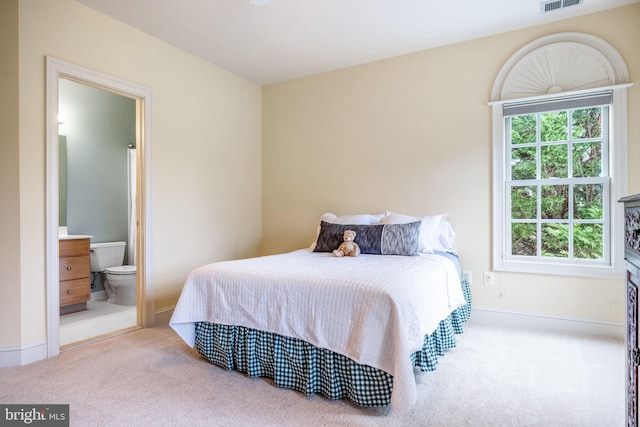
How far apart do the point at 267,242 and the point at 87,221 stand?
7.14 ft

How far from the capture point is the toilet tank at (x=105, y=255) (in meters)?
4.32

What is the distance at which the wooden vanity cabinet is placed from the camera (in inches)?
146

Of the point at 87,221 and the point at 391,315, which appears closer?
the point at 391,315

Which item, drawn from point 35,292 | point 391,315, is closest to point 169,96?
point 35,292

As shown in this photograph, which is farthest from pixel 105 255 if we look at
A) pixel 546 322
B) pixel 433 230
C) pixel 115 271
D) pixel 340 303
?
pixel 546 322

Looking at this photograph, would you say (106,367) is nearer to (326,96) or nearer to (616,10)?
(326,96)

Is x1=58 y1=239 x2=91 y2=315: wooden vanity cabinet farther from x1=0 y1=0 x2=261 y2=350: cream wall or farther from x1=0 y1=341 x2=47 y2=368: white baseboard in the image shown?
x1=0 y1=341 x2=47 y2=368: white baseboard

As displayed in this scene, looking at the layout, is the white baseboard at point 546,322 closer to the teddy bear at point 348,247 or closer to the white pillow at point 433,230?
the white pillow at point 433,230

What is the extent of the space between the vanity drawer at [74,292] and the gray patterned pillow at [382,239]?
2.56 metres

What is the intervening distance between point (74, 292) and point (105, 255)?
0.68 metres

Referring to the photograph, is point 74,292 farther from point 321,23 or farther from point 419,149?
point 419,149

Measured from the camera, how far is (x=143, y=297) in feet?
10.7

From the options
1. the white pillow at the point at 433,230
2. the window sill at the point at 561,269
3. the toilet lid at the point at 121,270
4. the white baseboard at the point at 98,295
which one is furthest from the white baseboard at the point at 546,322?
the white baseboard at the point at 98,295

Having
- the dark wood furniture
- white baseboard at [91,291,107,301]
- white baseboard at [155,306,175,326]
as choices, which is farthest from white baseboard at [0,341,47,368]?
the dark wood furniture
